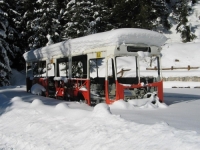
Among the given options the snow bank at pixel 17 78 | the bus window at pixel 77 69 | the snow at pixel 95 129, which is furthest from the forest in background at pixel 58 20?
the snow at pixel 95 129

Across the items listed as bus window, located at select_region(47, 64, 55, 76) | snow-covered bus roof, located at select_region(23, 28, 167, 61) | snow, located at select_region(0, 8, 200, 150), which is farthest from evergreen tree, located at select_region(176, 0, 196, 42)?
snow, located at select_region(0, 8, 200, 150)

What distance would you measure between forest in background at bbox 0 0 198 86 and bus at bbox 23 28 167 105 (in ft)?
43.8

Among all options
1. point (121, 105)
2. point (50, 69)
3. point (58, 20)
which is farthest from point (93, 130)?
point (58, 20)

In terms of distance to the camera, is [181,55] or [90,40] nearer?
[90,40]

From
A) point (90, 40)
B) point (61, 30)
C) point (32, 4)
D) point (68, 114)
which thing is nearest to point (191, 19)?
point (61, 30)

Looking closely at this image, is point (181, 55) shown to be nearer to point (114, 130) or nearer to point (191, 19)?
point (191, 19)

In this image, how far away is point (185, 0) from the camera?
47.8 meters

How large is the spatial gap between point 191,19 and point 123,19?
14.3 m

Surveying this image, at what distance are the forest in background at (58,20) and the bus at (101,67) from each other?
13.4 metres

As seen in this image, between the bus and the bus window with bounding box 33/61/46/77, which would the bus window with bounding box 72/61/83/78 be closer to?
the bus

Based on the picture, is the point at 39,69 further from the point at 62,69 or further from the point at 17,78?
the point at 17,78

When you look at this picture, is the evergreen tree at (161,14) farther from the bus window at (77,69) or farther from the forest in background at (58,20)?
the bus window at (77,69)

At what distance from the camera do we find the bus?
10.1 meters

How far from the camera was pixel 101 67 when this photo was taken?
12984 mm
